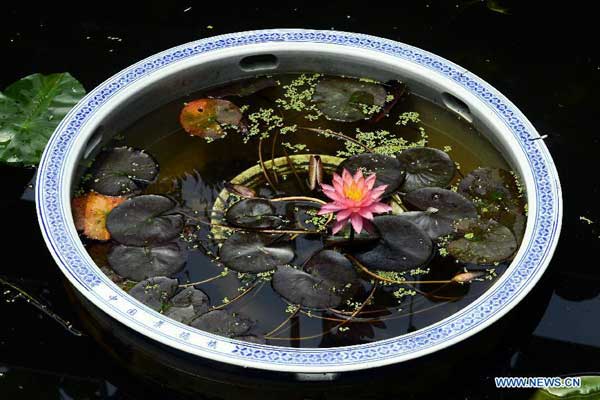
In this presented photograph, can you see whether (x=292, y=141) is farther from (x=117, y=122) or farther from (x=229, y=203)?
(x=117, y=122)

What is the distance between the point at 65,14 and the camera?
4457mm

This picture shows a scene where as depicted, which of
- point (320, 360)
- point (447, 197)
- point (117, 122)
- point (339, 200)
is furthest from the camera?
point (117, 122)

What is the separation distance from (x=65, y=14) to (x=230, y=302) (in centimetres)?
207

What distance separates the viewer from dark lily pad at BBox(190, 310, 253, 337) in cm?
290

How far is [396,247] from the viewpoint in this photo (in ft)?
10.1

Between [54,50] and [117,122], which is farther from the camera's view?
[54,50]

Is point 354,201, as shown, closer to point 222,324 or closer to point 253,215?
point 253,215

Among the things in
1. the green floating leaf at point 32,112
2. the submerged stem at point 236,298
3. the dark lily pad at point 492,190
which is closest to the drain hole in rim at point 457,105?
the dark lily pad at point 492,190

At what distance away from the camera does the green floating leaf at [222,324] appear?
114 inches

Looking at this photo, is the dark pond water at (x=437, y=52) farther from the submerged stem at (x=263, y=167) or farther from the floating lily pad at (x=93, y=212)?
the submerged stem at (x=263, y=167)

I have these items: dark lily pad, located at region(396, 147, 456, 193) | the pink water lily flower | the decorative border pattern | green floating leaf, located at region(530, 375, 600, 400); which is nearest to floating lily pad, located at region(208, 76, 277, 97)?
the decorative border pattern

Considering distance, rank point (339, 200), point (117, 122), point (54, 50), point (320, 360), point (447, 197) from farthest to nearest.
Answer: point (54, 50)
point (117, 122)
point (447, 197)
point (339, 200)
point (320, 360)

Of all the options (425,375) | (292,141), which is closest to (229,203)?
(292,141)

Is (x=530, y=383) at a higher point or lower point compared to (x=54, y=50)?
lower
